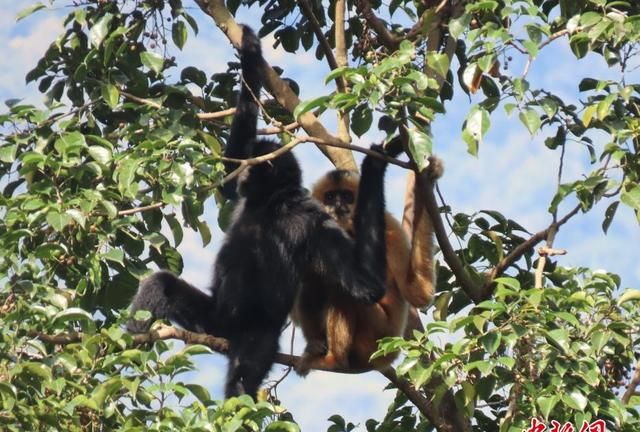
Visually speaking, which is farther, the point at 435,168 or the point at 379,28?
the point at 379,28

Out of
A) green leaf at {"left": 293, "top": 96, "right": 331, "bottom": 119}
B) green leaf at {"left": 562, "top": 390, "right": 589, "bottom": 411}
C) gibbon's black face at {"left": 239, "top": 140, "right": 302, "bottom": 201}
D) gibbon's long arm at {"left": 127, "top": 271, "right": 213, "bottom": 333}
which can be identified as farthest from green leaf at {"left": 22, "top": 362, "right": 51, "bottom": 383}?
gibbon's black face at {"left": 239, "top": 140, "right": 302, "bottom": 201}

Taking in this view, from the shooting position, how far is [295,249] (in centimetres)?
799

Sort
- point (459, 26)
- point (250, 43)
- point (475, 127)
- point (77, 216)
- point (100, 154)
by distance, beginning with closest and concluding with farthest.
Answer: point (475, 127), point (77, 216), point (459, 26), point (100, 154), point (250, 43)

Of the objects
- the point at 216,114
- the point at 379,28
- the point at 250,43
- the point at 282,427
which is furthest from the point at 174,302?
the point at 282,427

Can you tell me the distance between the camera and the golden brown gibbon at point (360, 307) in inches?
308

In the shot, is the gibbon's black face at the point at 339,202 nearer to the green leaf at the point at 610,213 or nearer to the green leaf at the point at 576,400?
the green leaf at the point at 610,213

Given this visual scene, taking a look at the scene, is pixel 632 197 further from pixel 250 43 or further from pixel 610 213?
pixel 250 43

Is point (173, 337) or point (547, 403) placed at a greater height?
point (173, 337)

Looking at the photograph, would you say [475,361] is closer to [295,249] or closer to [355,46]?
[295,249]

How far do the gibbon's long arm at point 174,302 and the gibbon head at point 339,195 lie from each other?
3.89 ft

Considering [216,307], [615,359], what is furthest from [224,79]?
[615,359]

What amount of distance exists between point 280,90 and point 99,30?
148 cm

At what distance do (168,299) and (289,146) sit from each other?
2.17 m

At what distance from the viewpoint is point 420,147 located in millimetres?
5598
